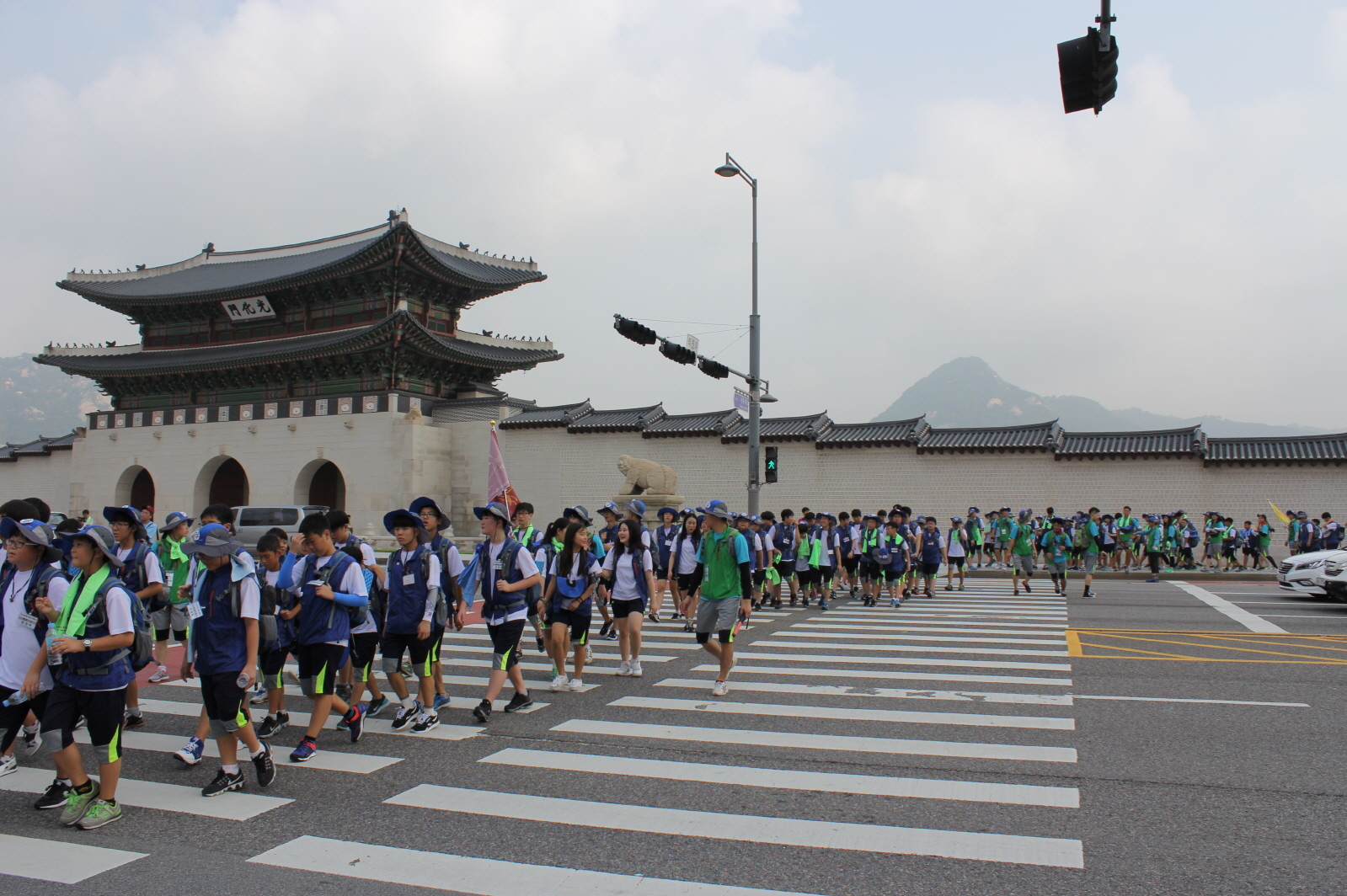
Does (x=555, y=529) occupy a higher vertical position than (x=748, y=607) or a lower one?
higher

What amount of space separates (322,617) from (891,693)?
196 inches

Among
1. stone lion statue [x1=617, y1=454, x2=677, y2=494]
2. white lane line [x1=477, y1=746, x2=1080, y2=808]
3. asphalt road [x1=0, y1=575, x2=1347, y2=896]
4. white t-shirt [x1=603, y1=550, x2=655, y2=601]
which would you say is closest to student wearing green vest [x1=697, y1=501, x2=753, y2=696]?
asphalt road [x1=0, y1=575, x2=1347, y2=896]

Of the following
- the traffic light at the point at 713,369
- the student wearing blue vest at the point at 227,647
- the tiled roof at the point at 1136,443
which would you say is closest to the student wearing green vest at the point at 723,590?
the student wearing blue vest at the point at 227,647

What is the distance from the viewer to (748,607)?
28.4 feet

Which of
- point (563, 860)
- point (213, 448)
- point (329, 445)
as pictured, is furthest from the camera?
point (213, 448)

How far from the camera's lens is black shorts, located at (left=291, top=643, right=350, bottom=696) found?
580cm

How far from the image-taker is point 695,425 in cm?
2970

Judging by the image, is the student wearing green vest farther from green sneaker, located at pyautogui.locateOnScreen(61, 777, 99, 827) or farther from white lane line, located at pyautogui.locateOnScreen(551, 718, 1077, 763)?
green sneaker, located at pyautogui.locateOnScreen(61, 777, 99, 827)

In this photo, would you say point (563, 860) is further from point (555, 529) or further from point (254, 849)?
point (555, 529)

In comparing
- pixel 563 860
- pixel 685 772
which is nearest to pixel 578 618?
pixel 685 772

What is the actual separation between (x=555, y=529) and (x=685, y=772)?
184 inches

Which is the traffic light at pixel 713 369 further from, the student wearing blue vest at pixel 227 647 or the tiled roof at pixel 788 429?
the student wearing blue vest at pixel 227 647

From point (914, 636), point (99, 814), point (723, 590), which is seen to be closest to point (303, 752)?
point (99, 814)

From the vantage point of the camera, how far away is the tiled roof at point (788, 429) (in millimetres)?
28172
